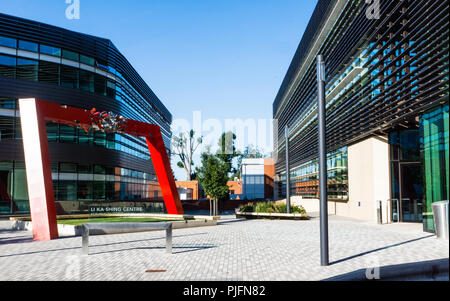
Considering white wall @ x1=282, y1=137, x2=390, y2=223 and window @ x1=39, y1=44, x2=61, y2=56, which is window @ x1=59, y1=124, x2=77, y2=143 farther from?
white wall @ x1=282, y1=137, x2=390, y2=223

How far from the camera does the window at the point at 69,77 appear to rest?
2989cm

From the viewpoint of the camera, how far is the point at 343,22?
23391mm

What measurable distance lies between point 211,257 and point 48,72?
25.4m

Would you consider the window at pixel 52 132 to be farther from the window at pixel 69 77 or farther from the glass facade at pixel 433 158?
the glass facade at pixel 433 158

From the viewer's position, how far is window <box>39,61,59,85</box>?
28.9m

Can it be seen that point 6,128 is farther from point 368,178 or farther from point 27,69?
point 368,178

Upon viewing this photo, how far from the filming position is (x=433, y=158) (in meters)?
14.0

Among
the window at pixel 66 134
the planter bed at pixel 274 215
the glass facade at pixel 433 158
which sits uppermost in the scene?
the window at pixel 66 134

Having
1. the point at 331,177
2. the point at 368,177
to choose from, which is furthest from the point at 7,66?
the point at 368,177

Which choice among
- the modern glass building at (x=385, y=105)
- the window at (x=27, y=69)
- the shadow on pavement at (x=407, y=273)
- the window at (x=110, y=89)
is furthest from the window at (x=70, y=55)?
the shadow on pavement at (x=407, y=273)

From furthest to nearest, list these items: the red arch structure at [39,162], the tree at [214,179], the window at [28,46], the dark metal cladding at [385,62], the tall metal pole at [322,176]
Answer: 1. the window at [28,46]
2. the tree at [214,179]
3. the red arch structure at [39,162]
4. the dark metal cladding at [385,62]
5. the tall metal pole at [322,176]

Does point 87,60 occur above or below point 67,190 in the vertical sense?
above
